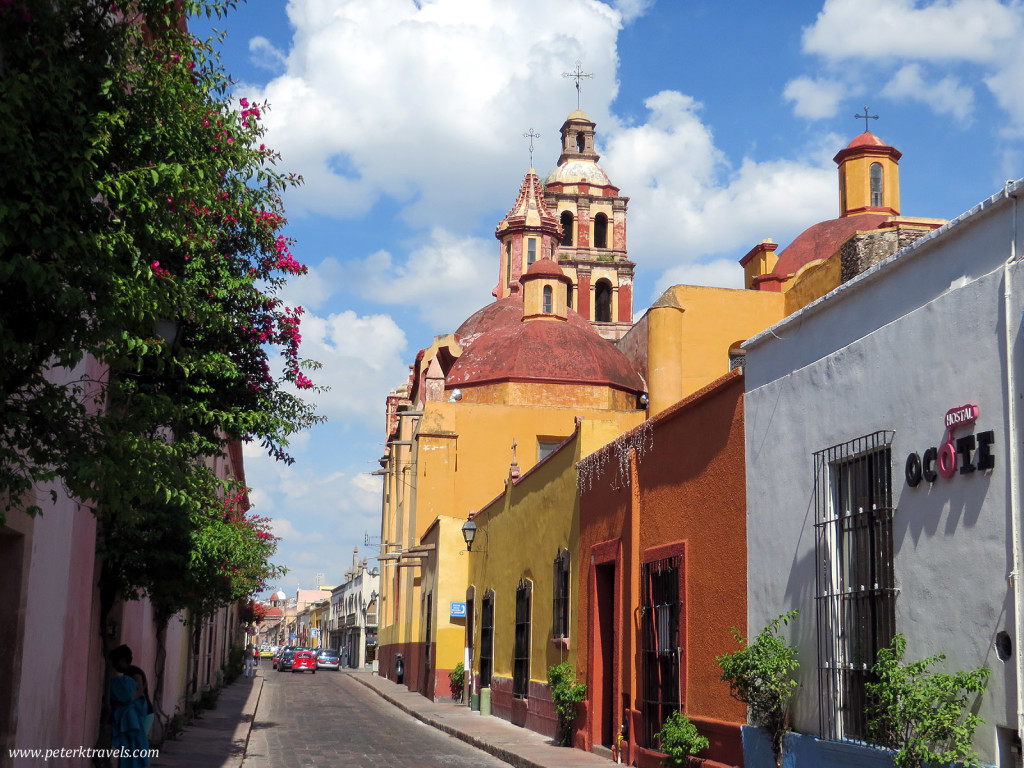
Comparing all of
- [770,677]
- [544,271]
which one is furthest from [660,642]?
[544,271]

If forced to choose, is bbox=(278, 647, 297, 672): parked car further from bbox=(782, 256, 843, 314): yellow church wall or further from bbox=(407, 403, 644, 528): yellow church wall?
bbox=(782, 256, 843, 314): yellow church wall

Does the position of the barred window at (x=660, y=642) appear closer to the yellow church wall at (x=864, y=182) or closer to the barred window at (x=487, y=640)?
the barred window at (x=487, y=640)

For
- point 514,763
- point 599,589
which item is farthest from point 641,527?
point 514,763

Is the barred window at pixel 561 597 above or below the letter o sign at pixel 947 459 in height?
below

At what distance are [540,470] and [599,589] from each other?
173 inches

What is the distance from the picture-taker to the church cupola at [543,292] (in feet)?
121

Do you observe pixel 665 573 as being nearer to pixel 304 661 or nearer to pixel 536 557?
pixel 536 557

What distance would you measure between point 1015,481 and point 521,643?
14658 mm

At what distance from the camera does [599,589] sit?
15.2 m

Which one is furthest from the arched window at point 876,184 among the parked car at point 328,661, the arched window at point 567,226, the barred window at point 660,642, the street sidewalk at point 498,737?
the parked car at point 328,661

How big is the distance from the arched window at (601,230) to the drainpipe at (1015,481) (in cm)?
5263

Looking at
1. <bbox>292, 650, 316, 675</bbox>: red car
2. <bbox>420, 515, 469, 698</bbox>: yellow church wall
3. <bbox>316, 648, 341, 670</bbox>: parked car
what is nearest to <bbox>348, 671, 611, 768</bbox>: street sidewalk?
<bbox>420, 515, 469, 698</bbox>: yellow church wall

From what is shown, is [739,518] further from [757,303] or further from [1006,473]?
[757,303]

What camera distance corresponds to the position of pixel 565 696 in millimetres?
15734
